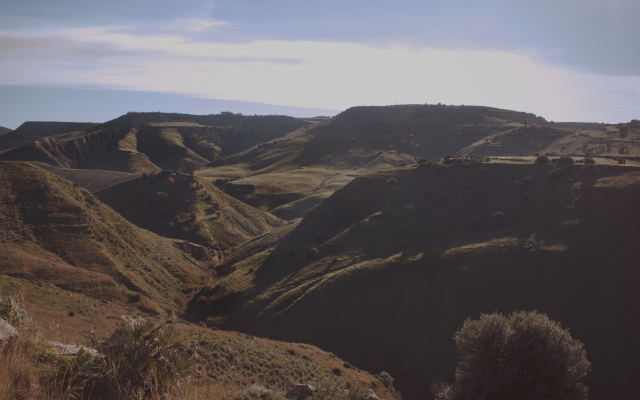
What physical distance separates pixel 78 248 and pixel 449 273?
47.2 metres

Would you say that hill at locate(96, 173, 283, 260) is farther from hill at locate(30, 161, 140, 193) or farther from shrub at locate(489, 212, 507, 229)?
shrub at locate(489, 212, 507, 229)

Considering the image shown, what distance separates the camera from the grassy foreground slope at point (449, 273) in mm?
30062

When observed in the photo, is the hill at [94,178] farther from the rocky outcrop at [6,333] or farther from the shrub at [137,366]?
the shrub at [137,366]

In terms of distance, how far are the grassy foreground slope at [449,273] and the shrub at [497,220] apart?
196 mm

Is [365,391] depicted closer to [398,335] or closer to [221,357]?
[221,357]

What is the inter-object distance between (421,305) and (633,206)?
1132 inches

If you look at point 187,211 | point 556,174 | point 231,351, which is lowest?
point 231,351

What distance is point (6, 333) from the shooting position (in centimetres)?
766

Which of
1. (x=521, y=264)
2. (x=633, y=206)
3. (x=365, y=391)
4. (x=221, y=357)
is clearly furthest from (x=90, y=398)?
(x=633, y=206)

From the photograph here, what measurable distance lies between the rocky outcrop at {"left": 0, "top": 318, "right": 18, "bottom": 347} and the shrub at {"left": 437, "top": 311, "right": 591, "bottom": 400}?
22.3m

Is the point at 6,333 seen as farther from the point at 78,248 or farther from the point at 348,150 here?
the point at 348,150

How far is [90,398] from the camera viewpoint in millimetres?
6875

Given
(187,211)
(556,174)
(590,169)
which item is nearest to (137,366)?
(556,174)

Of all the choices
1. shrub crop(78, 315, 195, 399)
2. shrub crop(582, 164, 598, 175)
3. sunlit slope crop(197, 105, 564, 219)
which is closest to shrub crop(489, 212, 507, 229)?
shrub crop(582, 164, 598, 175)
